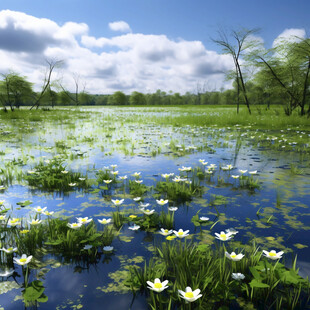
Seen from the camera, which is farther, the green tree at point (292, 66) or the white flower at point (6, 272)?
the green tree at point (292, 66)

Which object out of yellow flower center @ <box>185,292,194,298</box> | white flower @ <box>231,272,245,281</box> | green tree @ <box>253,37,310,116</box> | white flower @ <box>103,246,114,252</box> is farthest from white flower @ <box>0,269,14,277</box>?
green tree @ <box>253,37,310,116</box>

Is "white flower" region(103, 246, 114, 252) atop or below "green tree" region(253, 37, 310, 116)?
below

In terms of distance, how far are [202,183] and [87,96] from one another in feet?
391

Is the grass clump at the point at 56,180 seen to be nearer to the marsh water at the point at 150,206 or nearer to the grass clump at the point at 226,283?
the marsh water at the point at 150,206

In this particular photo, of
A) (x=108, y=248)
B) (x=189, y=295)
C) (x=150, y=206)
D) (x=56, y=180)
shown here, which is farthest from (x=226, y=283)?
(x=56, y=180)

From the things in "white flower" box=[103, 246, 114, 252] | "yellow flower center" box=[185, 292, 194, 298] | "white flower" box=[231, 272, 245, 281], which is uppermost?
"yellow flower center" box=[185, 292, 194, 298]

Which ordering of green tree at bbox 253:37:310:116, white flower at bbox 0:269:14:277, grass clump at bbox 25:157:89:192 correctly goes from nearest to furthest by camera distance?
white flower at bbox 0:269:14:277 < grass clump at bbox 25:157:89:192 < green tree at bbox 253:37:310:116

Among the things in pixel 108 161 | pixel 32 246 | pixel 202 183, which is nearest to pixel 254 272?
pixel 32 246

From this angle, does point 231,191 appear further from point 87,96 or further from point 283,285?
point 87,96

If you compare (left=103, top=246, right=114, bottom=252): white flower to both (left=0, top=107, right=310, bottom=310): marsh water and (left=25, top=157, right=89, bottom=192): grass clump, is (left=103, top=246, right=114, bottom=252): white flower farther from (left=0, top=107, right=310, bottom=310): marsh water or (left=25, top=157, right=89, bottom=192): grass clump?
(left=25, top=157, right=89, bottom=192): grass clump

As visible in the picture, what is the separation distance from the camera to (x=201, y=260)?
2.27 m

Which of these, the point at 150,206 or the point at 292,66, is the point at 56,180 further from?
the point at 292,66

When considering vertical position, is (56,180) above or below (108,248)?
above

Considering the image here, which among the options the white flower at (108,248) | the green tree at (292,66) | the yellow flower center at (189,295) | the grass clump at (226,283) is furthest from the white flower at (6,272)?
the green tree at (292,66)
